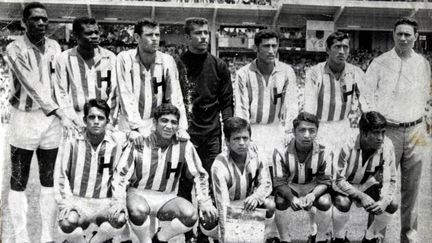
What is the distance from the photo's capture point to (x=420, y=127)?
3930mm

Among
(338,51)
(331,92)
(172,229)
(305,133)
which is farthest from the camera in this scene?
(331,92)

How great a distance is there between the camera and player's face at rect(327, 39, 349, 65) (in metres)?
4.09

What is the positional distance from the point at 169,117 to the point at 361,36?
2.50m

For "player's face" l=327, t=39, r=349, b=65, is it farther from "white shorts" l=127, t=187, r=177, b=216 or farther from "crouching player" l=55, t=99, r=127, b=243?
"crouching player" l=55, t=99, r=127, b=243

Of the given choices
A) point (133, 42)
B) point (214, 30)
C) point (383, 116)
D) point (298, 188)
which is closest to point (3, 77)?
point (133, 42)

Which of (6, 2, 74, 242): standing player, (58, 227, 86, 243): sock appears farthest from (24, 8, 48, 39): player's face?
(58, 227, 86, 243): sock

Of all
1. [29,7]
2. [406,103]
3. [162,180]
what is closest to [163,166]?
[162,180]

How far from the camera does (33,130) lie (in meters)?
3.71

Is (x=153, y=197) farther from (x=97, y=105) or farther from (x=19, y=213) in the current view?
(x=19, y=213)

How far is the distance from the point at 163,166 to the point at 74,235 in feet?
2.54

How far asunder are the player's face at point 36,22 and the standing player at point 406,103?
263 centimetres

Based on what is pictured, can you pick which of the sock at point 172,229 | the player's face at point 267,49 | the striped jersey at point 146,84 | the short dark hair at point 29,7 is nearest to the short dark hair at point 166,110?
the striped jersey at point 146,84

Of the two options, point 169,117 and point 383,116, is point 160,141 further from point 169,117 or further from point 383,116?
point 383,116

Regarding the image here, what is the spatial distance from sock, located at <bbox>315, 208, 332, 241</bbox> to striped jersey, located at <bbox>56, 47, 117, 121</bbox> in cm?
177
